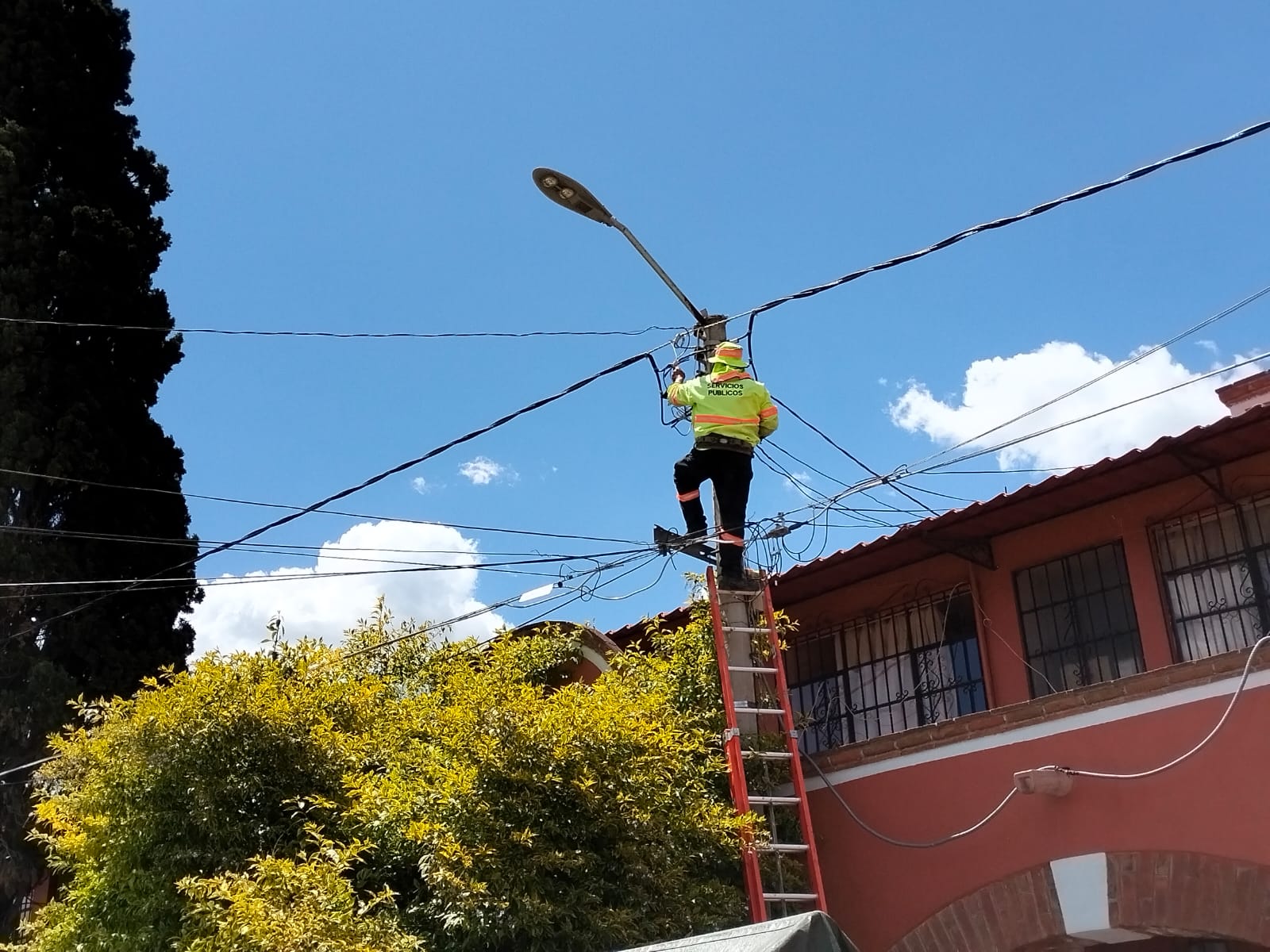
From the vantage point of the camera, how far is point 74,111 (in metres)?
15.2

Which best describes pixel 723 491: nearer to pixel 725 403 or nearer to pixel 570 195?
pixel 725 403

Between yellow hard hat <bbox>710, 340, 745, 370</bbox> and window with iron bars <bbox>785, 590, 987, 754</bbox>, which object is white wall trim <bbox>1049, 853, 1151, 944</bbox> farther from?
yellow hard hat <bbox>710, 340, 745, 370</bbox>

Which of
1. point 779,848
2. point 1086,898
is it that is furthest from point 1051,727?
point 779,848

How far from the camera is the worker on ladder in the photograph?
9266mm

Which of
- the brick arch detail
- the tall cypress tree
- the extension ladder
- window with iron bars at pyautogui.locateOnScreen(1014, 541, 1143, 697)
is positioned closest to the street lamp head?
the extension ladder

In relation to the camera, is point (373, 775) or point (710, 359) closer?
point (373, 775)

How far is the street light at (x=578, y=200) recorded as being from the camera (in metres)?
8.95

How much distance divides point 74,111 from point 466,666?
31.3 ft

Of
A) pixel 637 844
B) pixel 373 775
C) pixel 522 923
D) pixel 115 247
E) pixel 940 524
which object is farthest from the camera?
pixel 115 247

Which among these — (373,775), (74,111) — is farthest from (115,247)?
(373,775)

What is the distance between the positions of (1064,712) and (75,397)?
10617 mm

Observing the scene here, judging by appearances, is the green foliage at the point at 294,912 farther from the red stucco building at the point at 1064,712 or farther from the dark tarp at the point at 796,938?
the red stucco building at the point at 1064,712

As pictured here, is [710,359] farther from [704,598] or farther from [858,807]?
[858,807]

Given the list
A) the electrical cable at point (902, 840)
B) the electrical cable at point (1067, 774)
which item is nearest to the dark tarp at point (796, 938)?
the electrical cable at point (1067, 774)
